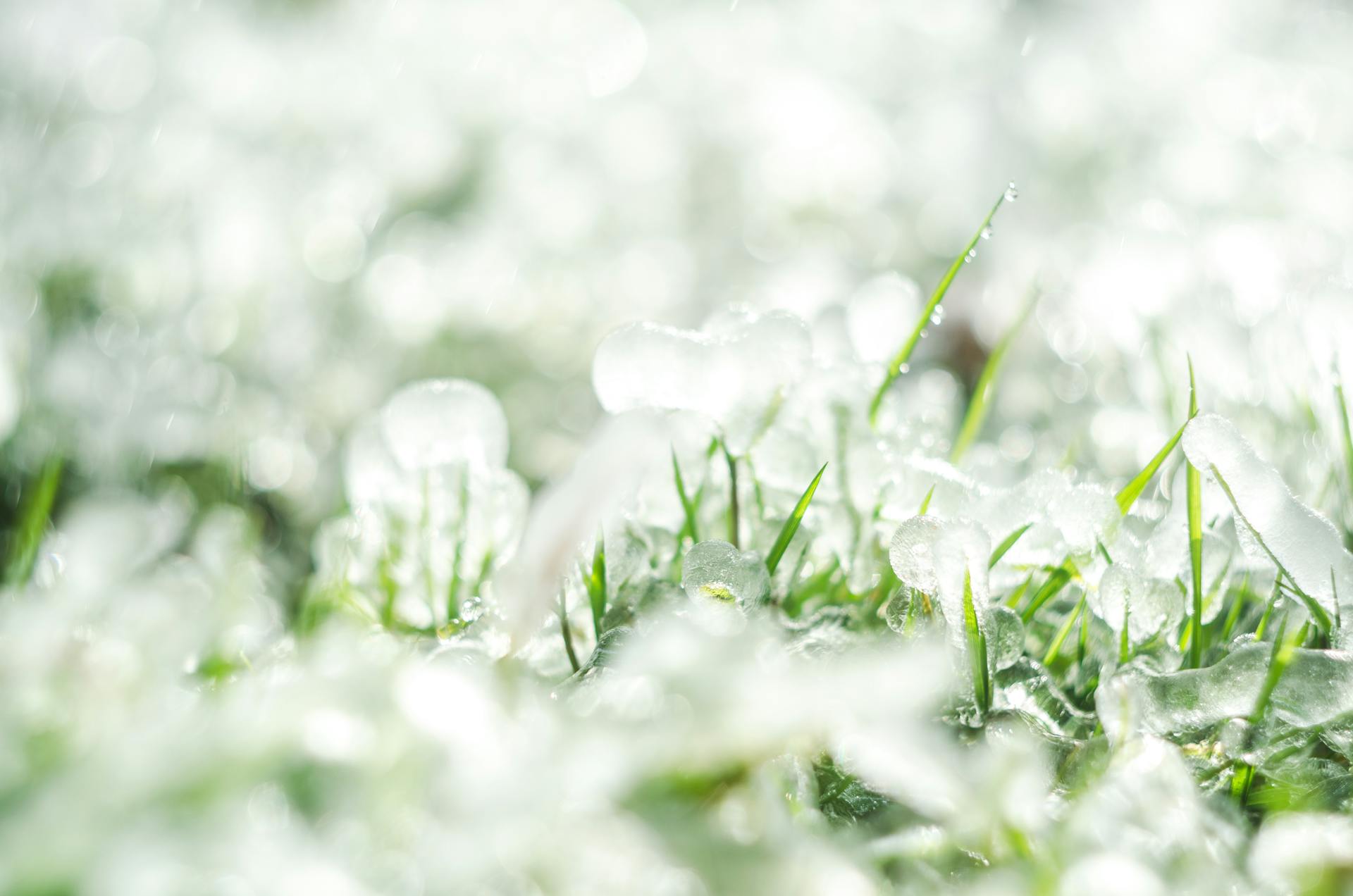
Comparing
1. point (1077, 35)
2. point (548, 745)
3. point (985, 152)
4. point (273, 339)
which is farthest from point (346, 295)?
point (1077, 35)

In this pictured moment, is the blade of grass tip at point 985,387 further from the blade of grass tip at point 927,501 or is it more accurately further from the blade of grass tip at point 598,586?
the blade of grass tip at point 598,586

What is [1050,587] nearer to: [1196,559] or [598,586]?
[1196,559]

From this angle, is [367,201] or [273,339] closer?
[273,339]

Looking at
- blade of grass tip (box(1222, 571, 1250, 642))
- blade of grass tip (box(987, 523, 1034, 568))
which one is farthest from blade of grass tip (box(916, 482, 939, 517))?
blade of grass tip (box(1222, 571, 1250, 642))

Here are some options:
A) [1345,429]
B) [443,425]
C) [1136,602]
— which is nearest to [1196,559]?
[1136,602]

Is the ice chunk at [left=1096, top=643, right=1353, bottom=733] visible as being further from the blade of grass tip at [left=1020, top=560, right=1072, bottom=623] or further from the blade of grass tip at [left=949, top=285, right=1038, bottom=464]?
the blade of grass tip at [left=949, top=285, right=1038, bottom=464]

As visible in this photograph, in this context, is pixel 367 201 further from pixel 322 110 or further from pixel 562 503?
pixel 562 503
